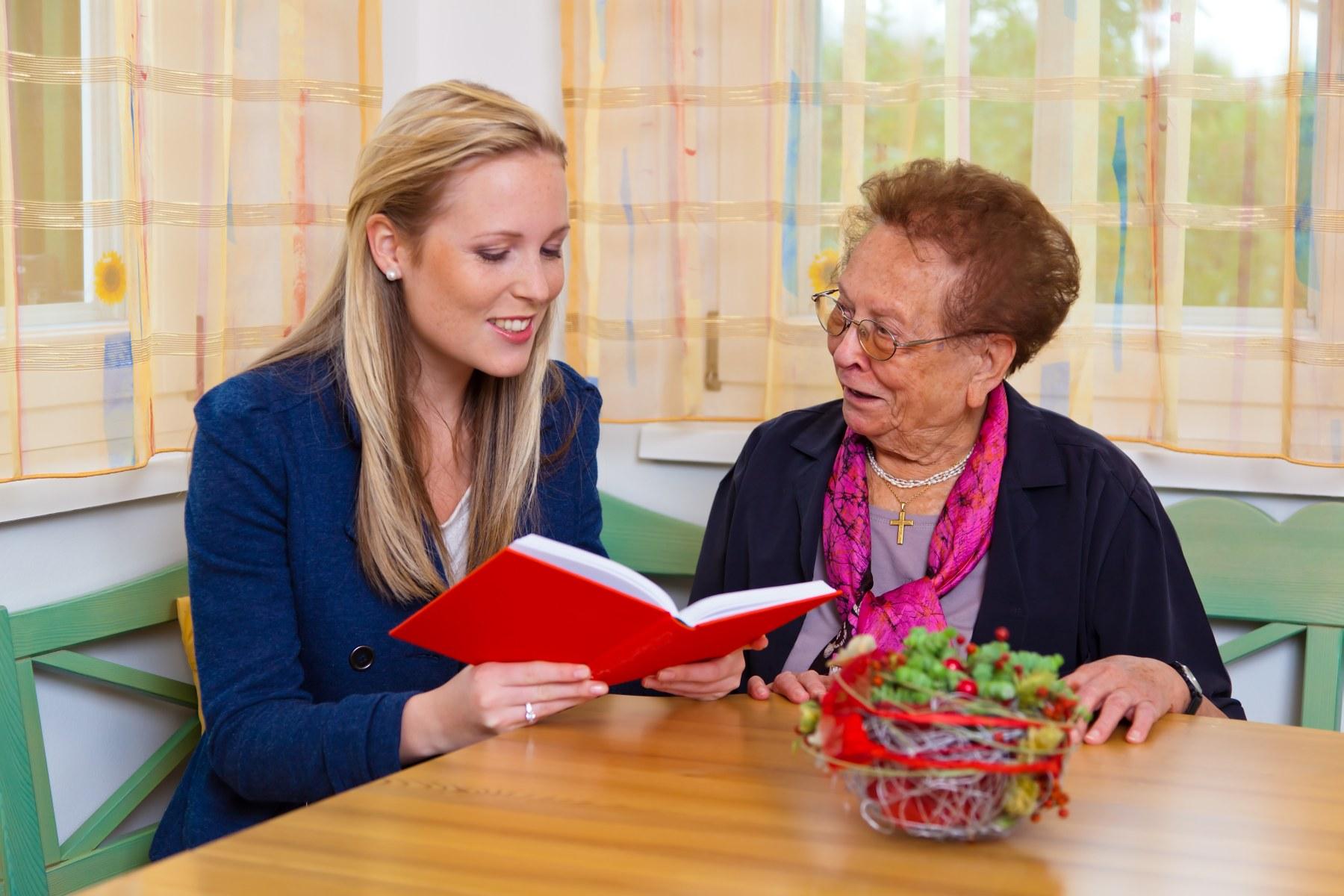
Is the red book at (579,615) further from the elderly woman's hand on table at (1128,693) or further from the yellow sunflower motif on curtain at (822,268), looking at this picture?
the yellow sunflower motif on curtain at (822,268)

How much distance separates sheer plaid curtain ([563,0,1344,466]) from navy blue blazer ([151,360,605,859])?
0.89 metres

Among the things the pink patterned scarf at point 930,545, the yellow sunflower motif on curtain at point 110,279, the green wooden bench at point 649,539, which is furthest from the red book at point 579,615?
the green wooden bench at point 649,539

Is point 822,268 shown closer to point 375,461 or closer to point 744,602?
point 375,461

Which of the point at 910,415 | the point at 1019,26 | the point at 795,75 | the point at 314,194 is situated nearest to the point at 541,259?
the point at 910,415

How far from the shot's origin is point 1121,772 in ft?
4.05

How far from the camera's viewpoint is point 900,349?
1.73 metres

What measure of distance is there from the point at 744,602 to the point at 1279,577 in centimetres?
125

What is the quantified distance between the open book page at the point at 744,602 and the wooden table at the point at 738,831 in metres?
0.14

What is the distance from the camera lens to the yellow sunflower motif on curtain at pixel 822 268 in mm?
2307

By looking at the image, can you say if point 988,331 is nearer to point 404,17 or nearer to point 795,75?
point 795,75

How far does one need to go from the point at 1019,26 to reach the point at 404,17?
118 cm

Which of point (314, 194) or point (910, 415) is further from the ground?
point (314, 194)

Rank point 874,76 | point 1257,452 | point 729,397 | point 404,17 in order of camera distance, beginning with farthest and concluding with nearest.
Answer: point 404,17, point 729,397, point 874,76, point 1257,452

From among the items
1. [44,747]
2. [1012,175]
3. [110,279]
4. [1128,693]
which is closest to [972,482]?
[1128,693]
